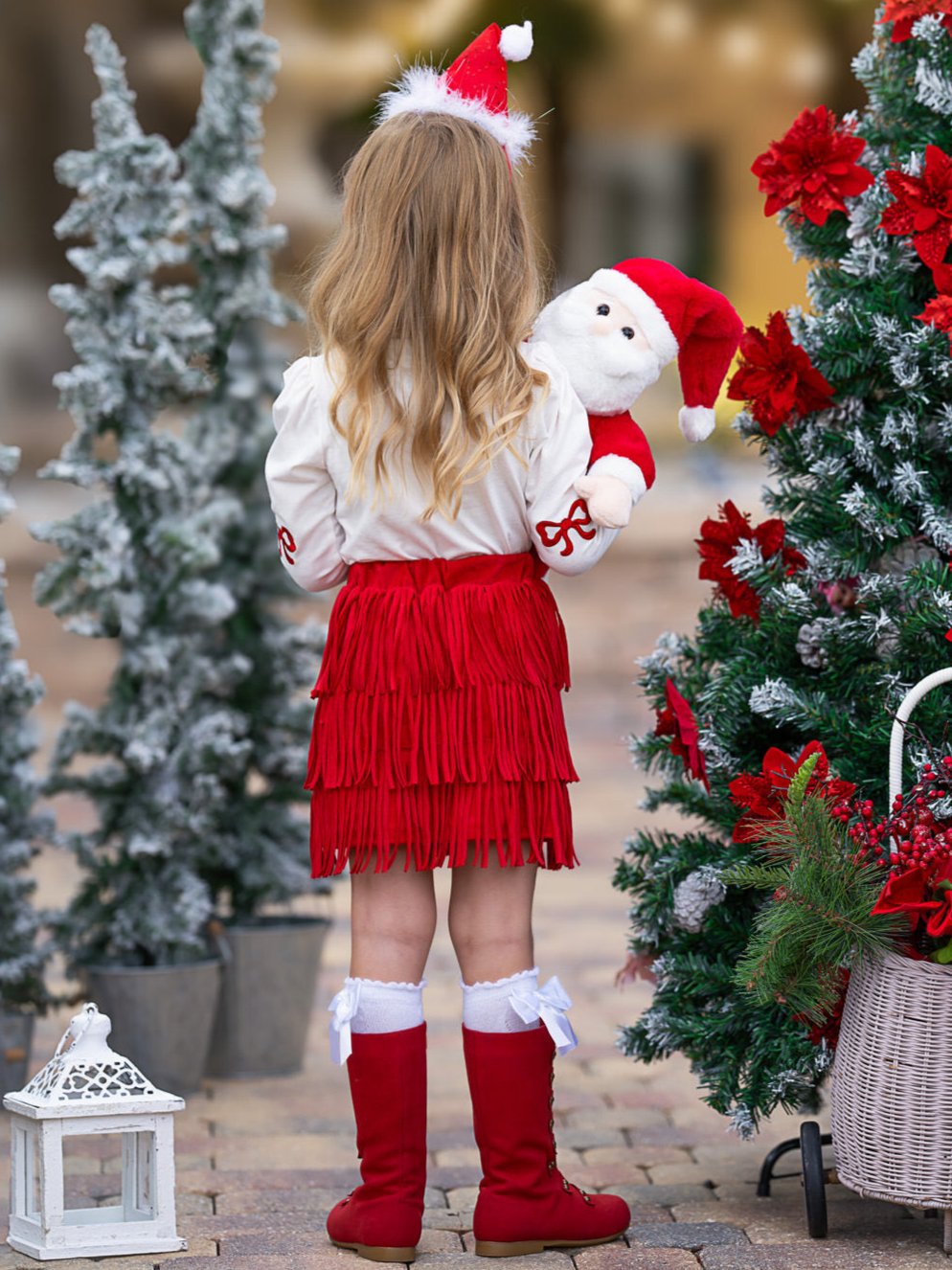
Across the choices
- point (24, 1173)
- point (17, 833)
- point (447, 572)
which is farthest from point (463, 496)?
point (17, 833)

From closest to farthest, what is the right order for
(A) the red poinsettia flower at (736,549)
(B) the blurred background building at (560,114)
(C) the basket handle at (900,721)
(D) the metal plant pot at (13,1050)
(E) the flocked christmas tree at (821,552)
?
(C) the basket handle at (900,721)
(E) the flocked christmas tree at (821,552)
(A) the red poinsettia flower at (736,549)
(D) the metal plant pot at (13,1050)
(B) the blurred background building at (560,114)

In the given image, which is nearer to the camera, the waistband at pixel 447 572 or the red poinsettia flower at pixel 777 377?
the waistband at pixel 447 572

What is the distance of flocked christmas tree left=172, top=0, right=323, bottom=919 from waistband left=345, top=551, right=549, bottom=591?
1.26m

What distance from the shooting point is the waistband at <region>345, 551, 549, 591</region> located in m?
2.58

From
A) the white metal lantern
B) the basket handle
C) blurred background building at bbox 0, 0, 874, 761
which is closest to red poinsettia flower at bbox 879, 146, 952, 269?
the basket handle

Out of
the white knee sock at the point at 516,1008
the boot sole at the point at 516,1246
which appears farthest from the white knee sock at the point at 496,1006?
the boot sole at the point at 516,1246

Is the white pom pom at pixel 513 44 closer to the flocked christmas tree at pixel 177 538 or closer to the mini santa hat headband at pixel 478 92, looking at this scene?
the mini santa hat headband at pixel 478 92

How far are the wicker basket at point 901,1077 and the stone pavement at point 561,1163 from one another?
0.14 meters

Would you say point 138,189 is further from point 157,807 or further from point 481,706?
point 481,706

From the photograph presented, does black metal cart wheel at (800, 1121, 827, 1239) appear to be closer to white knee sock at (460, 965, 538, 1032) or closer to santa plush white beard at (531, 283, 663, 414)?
white knee sock at (460, 965, 538, 1032)

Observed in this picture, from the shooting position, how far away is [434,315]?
248cm

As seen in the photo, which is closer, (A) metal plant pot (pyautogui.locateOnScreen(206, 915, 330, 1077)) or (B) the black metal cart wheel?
(B) the black metal cart wheel

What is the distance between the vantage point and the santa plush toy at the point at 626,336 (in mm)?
2590

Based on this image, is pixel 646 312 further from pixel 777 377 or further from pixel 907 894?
pixel 907 894
